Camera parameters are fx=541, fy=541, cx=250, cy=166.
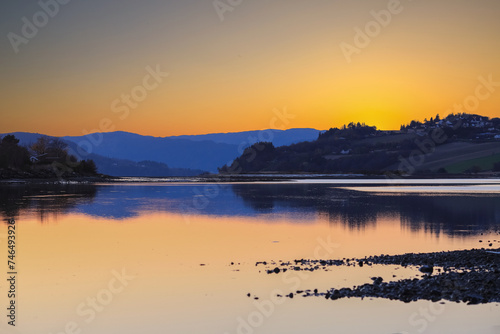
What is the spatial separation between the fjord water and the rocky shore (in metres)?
0.47

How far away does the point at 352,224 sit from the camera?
104 ft

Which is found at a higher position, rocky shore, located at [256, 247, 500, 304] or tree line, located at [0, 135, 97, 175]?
tree line, located at [0, 135, 97, 175]

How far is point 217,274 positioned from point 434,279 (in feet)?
21.8

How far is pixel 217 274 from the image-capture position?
17.5 m

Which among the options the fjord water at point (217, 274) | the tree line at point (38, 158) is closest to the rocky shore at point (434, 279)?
the fjord water at point (217, 274)

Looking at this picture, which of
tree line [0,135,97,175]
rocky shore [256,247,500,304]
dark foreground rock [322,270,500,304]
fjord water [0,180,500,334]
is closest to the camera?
fjord water [0,180,500,334]

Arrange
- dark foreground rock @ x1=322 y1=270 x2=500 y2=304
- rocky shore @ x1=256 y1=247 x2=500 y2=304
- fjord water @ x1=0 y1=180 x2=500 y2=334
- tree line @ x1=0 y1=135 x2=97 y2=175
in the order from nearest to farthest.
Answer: fjord water @ x1=0 y1=180 x2=500 y2=334 < dark foreground rock @ x1=322 y1=270 x2=500 y2=304 < rocky shore @ x1=256 y1=247 x2=500 y2=304 < tree line @ x1=0 y1=135 x2=97 y2=175

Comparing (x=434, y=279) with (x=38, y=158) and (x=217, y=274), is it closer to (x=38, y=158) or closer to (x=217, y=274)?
(x=217, y=274)

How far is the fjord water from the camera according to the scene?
1238 centimetres

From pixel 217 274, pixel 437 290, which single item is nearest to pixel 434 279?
pixel 437 290

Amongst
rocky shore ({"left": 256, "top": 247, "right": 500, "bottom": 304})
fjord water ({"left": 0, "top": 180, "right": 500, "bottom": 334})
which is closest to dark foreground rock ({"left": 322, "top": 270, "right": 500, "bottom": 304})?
rocky shore ({"left": 256, "top": 247, "right": 500, "bottom": 304})

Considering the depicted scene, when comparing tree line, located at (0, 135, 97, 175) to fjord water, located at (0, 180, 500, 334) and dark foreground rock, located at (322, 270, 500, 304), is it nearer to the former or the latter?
fjord water, located at (0, 180, 500, 334)

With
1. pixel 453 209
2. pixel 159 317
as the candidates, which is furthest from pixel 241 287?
pixel 453 209

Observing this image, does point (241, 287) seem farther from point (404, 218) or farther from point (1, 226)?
point (404, 218)
